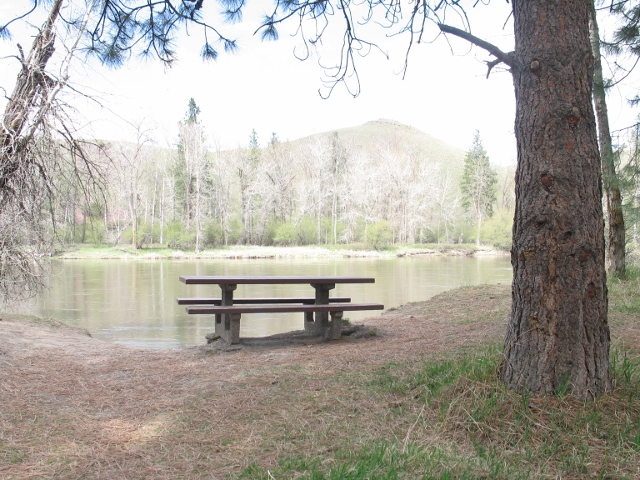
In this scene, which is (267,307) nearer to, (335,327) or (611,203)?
(335,327)

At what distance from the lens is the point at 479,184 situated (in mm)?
57844

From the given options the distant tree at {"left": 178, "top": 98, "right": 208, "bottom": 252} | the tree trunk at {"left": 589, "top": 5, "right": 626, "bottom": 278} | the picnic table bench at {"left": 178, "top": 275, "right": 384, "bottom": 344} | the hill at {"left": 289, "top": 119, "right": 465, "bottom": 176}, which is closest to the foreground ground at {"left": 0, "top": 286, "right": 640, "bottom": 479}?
the picnic table bench at {"left": 178, "top": 275, "right": 384, "bottom": 344}

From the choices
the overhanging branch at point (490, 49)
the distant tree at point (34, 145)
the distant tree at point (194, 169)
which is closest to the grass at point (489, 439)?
the overhanging branch at point (490, 49)

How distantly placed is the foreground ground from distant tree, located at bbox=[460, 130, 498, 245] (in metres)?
55.3

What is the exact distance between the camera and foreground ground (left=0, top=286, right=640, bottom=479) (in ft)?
8.04

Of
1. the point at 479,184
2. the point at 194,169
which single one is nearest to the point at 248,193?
the point at 194,169

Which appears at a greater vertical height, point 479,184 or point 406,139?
point 406,139

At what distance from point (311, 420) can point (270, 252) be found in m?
34.1

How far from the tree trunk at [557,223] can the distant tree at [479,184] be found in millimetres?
55730

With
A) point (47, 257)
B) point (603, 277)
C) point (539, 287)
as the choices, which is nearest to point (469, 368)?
point (539, 287)

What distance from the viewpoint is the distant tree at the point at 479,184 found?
190 ft

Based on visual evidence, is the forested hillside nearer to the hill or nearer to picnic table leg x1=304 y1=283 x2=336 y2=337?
the hill

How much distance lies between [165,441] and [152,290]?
1237cm

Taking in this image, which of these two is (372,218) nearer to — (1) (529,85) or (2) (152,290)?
(2) (152,290)
